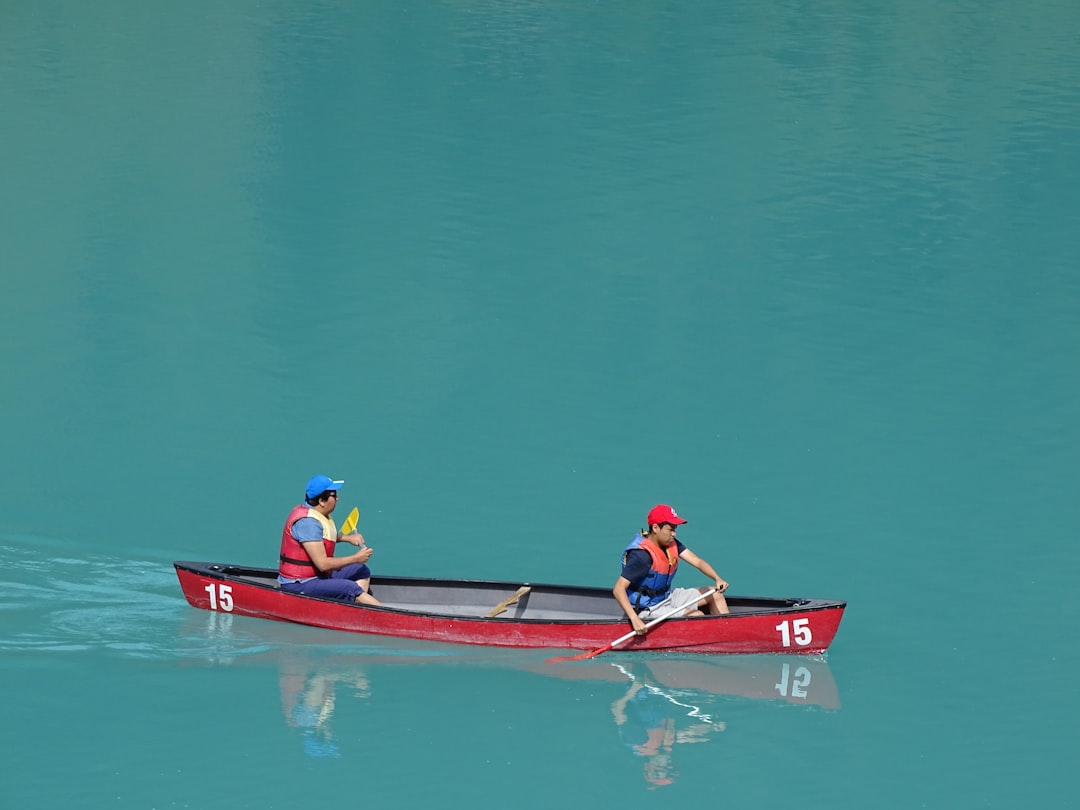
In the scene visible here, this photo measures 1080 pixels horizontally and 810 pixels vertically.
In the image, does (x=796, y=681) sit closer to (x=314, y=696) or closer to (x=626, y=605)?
(x=626, y=605)

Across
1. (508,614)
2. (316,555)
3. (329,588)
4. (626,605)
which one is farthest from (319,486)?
(626,605)

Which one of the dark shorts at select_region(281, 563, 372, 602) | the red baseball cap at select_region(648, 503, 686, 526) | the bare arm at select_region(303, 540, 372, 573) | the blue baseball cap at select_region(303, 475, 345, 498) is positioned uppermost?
the blue baseball cap at select_region(303, 475, 345, 498)

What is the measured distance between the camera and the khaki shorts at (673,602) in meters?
17.9

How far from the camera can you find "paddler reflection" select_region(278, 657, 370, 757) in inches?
631

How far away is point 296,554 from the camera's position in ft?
60.6

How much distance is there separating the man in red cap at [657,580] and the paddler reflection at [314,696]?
2933mm

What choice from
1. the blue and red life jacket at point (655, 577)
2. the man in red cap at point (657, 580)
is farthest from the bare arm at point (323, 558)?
the blue and red life jacket at point (655, 577)

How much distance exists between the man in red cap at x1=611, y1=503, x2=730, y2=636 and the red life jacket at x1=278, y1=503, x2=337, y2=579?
11.0 ft

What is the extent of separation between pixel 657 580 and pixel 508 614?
1.93 metres

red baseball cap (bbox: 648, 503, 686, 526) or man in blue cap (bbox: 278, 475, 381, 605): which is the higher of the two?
red baseball cap (bbox: 648, 503, 686, 526)

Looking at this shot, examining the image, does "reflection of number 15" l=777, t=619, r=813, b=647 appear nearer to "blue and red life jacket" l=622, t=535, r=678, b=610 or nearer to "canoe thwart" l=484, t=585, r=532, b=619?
"blue and red life jacket" l=622, t=535, r=678, b=610

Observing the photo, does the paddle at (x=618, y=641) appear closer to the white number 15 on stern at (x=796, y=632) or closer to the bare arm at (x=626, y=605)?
the bare arm at (x=626, y=605)

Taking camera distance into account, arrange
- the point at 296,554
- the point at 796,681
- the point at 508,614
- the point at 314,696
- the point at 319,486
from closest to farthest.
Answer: the point at 314,696 < the point at 796,681 < the point at 319,486 < the point at 296,554 < the point at 508,614

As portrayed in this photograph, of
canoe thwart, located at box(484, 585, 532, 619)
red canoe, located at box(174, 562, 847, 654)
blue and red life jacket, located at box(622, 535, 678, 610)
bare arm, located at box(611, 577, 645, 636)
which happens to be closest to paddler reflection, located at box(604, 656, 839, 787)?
red canoe, located at box(174, 562, 847, 654)
